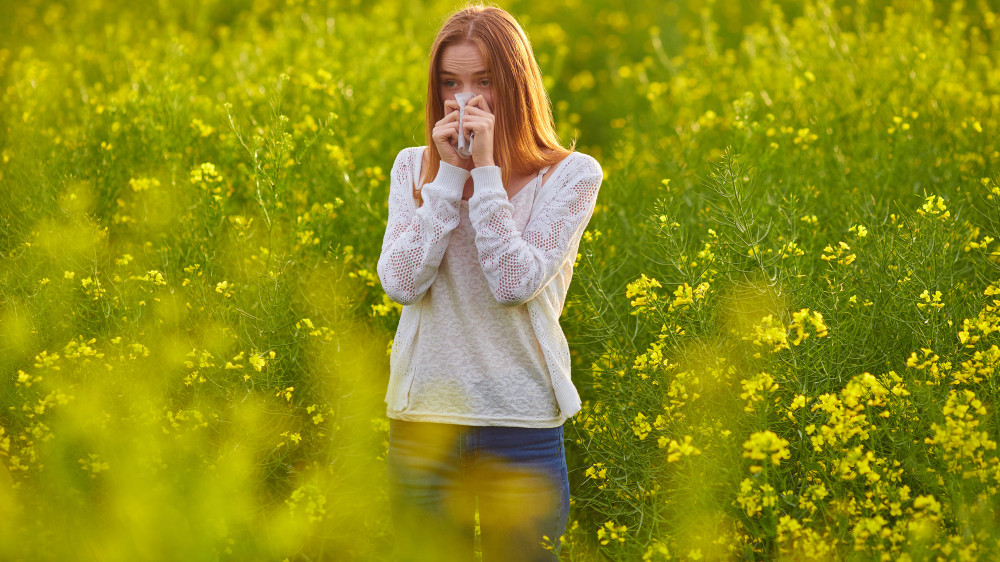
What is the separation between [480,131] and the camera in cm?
179

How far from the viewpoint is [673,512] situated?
8.09 feet

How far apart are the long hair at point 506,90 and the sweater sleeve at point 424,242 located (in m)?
0.10

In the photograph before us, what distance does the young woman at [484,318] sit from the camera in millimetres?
1816

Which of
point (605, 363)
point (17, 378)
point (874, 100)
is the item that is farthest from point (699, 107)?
point (17, 378)

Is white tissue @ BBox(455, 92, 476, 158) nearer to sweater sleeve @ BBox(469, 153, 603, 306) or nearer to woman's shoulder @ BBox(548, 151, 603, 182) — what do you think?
sweater sleeve @ BBox(469, 153, 603, 306)

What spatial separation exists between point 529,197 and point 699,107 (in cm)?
339

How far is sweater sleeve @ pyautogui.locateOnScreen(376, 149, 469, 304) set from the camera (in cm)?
183

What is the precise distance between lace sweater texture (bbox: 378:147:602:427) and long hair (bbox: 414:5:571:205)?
8 cm

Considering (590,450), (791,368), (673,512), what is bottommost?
(673,512)

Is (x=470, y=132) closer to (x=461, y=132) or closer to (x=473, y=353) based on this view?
(x=461, y=132)

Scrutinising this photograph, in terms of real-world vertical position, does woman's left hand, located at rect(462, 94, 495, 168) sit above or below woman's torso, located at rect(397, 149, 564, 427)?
above

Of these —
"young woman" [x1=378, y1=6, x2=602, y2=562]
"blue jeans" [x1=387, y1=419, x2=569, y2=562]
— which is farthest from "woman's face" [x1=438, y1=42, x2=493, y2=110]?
"blue jeans" [x1=387, y1=419, x2=569, y2=562]

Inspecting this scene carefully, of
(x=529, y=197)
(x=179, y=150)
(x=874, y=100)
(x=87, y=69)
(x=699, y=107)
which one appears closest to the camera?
(x=529, y=197)

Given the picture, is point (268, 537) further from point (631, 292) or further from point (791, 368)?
point (791, 368)
